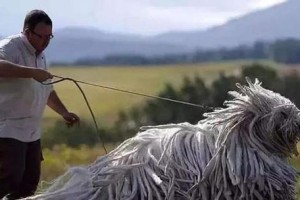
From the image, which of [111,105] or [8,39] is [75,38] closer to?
[111,105]

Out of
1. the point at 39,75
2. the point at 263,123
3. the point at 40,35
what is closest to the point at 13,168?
the point at 39,75

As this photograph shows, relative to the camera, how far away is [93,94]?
31.1 m

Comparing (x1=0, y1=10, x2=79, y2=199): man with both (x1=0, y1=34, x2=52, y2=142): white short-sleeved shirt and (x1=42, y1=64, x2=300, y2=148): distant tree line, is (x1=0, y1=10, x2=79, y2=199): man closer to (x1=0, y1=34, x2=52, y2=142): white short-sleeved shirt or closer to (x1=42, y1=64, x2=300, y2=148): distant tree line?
(x1=0, y1=34, x2=52, y2=142): white short-sleeved shirt

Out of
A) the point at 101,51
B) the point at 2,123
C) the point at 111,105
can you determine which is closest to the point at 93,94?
the point at 111,105

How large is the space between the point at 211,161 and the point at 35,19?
1.74m

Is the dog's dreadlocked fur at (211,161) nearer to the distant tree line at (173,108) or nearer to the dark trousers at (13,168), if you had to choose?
the dark trousers at (13,168)

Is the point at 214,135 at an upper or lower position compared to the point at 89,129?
upper

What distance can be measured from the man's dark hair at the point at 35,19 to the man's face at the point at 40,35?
0.07 ft

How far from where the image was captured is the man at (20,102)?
23.0 feet

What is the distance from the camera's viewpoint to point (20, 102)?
7.08 m

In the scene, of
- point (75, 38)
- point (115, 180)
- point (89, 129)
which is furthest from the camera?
point (75, 38)

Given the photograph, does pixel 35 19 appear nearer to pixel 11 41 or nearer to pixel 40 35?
pixel 40 35

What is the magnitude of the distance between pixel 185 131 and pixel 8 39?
1514 millimetres

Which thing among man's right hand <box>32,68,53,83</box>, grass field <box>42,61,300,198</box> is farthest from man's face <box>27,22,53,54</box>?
grass field <box>42,61,300,198</box>
